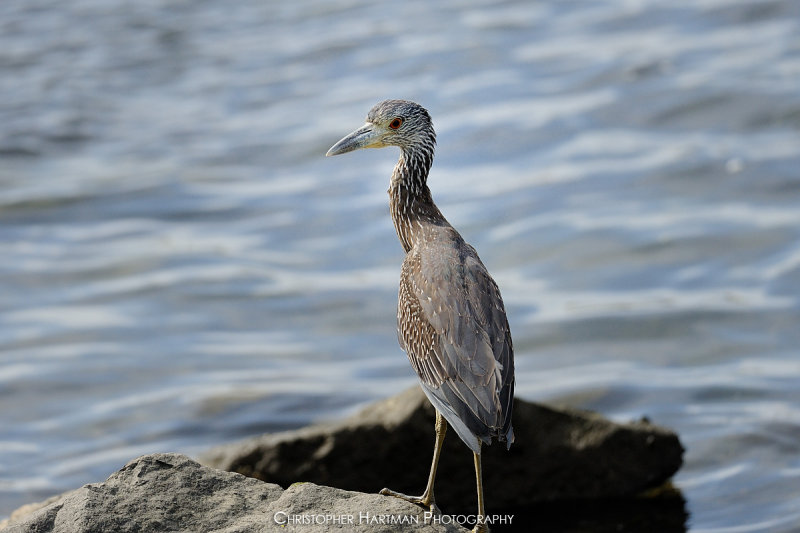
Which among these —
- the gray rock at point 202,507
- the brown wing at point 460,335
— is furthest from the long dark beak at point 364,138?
the gray rock at point 202,507

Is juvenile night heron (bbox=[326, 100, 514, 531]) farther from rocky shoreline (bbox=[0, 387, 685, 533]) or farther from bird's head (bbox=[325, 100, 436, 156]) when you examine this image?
rocky shoreline (bbox=[0, 387, 685, 533])

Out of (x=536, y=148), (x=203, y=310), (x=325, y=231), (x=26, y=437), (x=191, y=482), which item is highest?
(x=536, y=148)

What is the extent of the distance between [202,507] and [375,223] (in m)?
10.1

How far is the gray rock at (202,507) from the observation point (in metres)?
5.70

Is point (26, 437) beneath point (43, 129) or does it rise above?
beneath

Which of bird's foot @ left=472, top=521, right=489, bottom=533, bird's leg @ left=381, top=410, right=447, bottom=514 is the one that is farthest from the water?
bird's foot @ left=472, top=521, right=489, bottom=533

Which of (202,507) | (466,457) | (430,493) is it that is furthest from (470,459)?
(202,507)

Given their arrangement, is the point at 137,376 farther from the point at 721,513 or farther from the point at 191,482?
the point at 191,482

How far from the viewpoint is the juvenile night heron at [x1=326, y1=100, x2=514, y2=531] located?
6258 mm

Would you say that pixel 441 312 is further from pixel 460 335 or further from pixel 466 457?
pixel 466 457

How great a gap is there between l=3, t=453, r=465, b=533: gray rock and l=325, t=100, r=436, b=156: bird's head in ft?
7.97

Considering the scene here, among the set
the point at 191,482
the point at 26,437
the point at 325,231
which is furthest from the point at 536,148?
the point at 191,482

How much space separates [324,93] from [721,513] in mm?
12920

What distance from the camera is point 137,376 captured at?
12727mm
